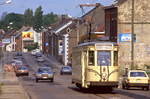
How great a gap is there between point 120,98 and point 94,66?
177 inches

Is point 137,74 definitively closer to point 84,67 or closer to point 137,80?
point 137,80

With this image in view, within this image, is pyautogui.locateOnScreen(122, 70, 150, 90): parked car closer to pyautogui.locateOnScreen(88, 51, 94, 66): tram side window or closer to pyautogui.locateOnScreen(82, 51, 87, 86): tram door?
pyautogui.locateOnScreen(82, 51, 87, 86): tram door

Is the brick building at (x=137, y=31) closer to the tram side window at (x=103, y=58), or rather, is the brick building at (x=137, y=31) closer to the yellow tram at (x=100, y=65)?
→ the yellow tram at (x=100, y=65)

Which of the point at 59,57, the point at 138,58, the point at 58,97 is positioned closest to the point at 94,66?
the point at 58,97

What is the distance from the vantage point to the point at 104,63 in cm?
3462

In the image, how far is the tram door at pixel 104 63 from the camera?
1358 inches

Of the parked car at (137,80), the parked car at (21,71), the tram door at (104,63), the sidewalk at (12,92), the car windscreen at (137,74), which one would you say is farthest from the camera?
the parked car at (21,71)

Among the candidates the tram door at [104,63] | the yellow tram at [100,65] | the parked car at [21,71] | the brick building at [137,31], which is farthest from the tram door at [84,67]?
the brick building at [137,31]

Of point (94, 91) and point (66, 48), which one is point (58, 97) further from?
point (66, 48)

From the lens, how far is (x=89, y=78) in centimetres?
3466

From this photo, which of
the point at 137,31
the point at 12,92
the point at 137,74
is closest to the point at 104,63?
the point at 12,92

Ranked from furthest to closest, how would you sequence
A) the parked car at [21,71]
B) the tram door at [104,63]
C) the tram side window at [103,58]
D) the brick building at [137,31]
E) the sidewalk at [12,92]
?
the brick building at [137,31], the parked car at [21,71], the tram side window at [103,58], the tram door at [104,63], the sidewalk at [12,92]

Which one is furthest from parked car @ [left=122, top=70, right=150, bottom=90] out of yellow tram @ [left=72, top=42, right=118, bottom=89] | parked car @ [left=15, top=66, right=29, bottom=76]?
parked car @ [left=15, top=66, right=29, bottom=76]

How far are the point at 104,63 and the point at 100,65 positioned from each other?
27 cm
